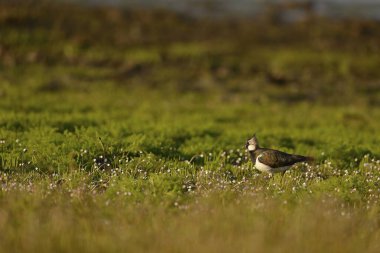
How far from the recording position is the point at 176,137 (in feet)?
44.4

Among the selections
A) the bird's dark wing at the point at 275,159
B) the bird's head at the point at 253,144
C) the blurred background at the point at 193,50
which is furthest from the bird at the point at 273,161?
the blurred background at the point at 193,50

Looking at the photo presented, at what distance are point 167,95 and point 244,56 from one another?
1087cm

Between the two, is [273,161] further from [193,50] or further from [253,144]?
[193,50]

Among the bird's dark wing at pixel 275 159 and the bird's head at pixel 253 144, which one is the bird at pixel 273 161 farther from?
the bird's head at pixel 253 144

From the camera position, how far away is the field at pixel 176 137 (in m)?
6.05

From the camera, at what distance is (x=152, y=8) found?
142 feet

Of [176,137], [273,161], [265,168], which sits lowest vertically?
[176,137]

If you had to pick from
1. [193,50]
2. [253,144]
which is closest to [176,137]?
[253,144]

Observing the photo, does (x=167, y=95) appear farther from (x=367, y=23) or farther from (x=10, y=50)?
(x=367, y=23)

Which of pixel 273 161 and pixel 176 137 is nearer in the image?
pixel 273 161

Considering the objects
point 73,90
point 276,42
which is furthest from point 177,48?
point 73,90

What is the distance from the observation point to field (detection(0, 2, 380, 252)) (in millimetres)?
6051

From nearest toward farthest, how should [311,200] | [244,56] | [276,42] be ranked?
[311,200]
[244,56]
[276,42]

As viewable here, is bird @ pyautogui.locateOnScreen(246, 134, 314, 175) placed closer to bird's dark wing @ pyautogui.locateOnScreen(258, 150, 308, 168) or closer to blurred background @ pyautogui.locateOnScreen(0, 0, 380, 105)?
bird's dark wing @ pyautogui.locateOnScreen(258, 150, 308, 168)
